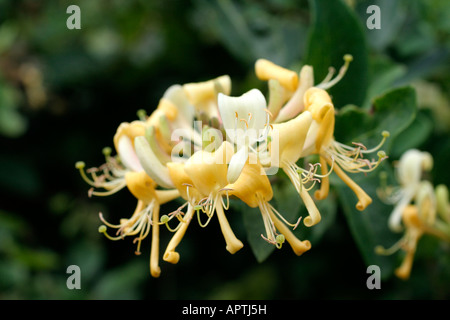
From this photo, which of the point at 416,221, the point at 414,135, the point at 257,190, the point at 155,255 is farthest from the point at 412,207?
the point at 155,255

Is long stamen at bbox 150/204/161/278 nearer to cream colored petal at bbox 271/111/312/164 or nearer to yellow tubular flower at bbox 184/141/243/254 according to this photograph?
yellow tubular flower at bbox 184/141/243/254

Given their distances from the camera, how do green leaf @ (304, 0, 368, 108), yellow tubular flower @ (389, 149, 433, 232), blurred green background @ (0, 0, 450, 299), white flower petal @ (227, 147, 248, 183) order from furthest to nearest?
blurred green background @ (0, 0, 450, 299) → yellow tubular flower @ (389, 149, 433, 232) → green leaf @ (304, 0, 368, 108) → white flower petal @ (227, 147, 248, 183)

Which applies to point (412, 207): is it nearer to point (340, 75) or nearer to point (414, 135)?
point (414, 135)

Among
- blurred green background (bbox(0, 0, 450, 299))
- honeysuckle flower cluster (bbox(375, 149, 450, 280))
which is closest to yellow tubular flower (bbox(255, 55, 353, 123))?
honeysuckle flower cluster (bbox(375, 149, 450, 280))

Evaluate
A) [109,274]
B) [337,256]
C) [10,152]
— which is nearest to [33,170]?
[10,152]

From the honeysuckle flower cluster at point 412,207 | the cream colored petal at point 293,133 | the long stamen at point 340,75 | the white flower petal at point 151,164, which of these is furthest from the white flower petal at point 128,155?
the honeysuckle flower cluster at point 412,207
